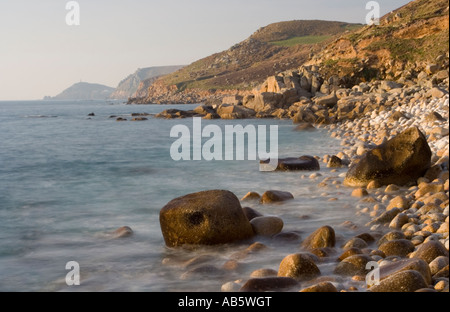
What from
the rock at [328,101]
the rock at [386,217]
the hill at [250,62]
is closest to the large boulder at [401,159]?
the rock at [386,217]

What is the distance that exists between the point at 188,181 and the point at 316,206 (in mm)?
5761

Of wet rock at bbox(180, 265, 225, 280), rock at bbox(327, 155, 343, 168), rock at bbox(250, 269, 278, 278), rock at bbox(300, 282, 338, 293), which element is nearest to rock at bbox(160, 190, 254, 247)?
wet rock at bbox(180, 265, 225, 280)

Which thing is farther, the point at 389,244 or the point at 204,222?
the point at 204,222

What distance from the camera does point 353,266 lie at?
6.55 m

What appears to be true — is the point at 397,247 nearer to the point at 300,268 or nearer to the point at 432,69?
the point at 300,268

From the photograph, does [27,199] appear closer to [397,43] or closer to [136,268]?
[136,268]

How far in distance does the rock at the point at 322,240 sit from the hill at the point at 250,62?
9379 cm

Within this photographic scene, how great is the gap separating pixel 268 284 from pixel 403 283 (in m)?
1.57

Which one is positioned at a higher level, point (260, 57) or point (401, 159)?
point (260, 57)

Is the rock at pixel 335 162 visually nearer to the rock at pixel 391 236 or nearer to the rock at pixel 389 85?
the rock at pixel 391 236

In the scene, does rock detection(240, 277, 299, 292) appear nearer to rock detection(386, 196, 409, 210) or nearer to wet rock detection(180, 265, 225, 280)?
wet rock detection(180, 265, 225, 280)

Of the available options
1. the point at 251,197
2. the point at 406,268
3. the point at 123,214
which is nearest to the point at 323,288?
the point at 406,268

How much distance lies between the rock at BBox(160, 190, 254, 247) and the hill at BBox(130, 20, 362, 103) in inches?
3669
